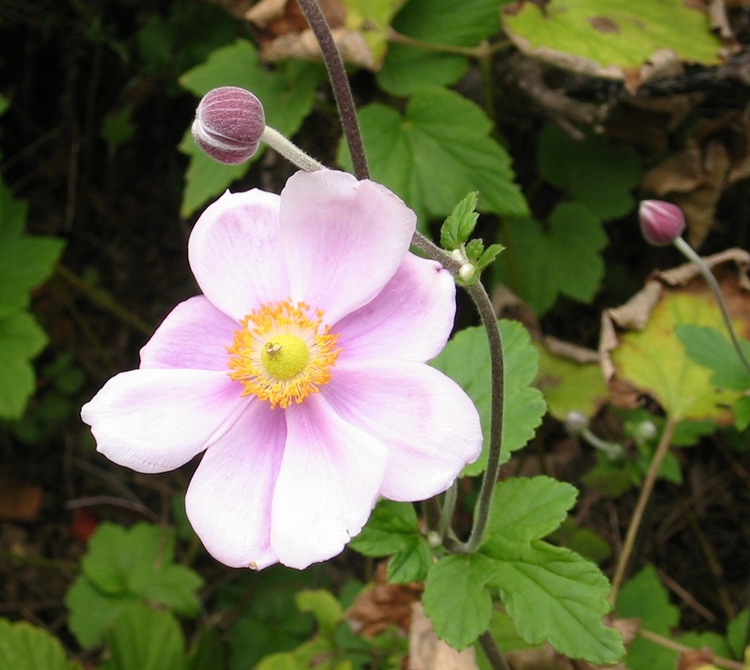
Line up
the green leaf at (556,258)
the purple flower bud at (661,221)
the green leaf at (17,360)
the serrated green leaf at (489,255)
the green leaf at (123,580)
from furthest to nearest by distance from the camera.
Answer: the green leaf at (123,580) < the green leaf at (556,258) < the green leaf at (17,360) < the purple flower bud at (661,221) < the serrated green leaf at (489,255)

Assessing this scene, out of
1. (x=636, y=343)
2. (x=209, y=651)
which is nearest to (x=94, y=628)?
(x=209, y=651)

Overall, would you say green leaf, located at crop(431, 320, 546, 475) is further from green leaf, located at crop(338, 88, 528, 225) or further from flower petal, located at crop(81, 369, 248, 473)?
green leaf, located at crop(338, 88, 528, 225)

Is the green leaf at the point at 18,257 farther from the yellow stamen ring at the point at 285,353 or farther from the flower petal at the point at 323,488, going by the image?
the flower petal at the point at 323,488

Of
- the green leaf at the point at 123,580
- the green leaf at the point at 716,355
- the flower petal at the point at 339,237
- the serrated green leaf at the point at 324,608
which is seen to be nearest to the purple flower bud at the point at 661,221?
the green leaf at the point at 716,355

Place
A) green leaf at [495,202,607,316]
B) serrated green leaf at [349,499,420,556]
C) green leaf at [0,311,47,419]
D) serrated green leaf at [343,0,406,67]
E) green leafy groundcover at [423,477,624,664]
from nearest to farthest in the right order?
Answer: green leafy groundcover at [423,477,624,664]
serrated green leaf at [349,499,420,556]
serrated green leaf at [343,0,406,67]
green leaf at [0,311,47,419]
green leaf at [495,202,607,316]

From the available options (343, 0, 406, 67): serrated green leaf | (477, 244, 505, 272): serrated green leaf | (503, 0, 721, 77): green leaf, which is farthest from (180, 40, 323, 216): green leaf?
(477, 244, 505, 272): serrated green leaf

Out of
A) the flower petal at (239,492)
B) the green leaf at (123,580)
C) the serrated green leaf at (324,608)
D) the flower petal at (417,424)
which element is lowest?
the green leaf at (123,580)

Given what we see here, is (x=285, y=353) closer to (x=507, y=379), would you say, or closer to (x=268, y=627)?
(x=507, y=379)
